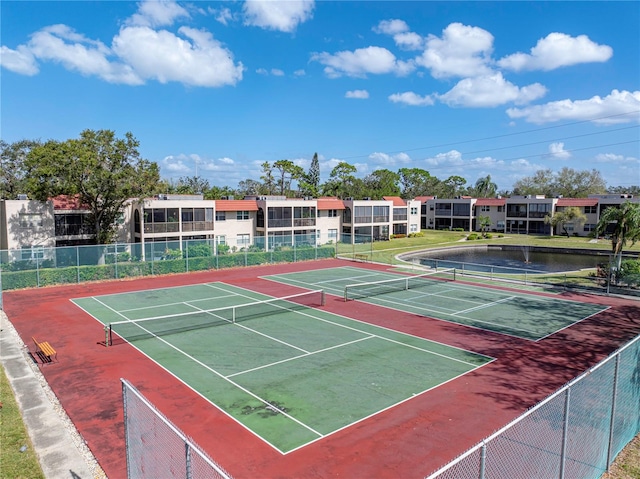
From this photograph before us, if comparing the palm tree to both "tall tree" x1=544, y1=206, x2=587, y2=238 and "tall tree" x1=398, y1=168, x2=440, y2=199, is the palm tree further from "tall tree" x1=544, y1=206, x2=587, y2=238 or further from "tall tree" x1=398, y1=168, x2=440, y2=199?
"tall tree" x1=544, y1=206, x2=587, y2=238

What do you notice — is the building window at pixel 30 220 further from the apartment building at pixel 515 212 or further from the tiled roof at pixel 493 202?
the tiled roof at pixel 493 202

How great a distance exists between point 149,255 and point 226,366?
24190mm

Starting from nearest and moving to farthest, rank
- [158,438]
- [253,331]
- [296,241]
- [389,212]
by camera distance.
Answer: [158,438], [253,331], [296,241], [389,212]

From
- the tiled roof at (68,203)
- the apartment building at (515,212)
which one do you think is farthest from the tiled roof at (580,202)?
the tiled roof at (68,203)

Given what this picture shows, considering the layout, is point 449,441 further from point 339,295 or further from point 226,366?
point 339,295

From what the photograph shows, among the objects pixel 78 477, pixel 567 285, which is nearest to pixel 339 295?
pixel 567 285

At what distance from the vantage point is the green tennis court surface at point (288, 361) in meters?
12.7

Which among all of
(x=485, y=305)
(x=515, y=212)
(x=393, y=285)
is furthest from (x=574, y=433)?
(x=515, y=212)

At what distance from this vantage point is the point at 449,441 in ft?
36.8

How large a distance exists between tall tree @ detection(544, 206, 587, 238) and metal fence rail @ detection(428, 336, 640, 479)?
231 ft

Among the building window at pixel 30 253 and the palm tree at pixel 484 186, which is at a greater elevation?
the palm tree at pixel 484 186

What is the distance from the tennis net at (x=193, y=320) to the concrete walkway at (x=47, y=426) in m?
3.43

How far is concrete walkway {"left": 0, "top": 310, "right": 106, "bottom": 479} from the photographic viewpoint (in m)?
9.77

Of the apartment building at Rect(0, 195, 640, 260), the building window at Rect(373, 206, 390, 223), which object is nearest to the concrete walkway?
the apartment building at Rect(0, 195, 640, 260)
